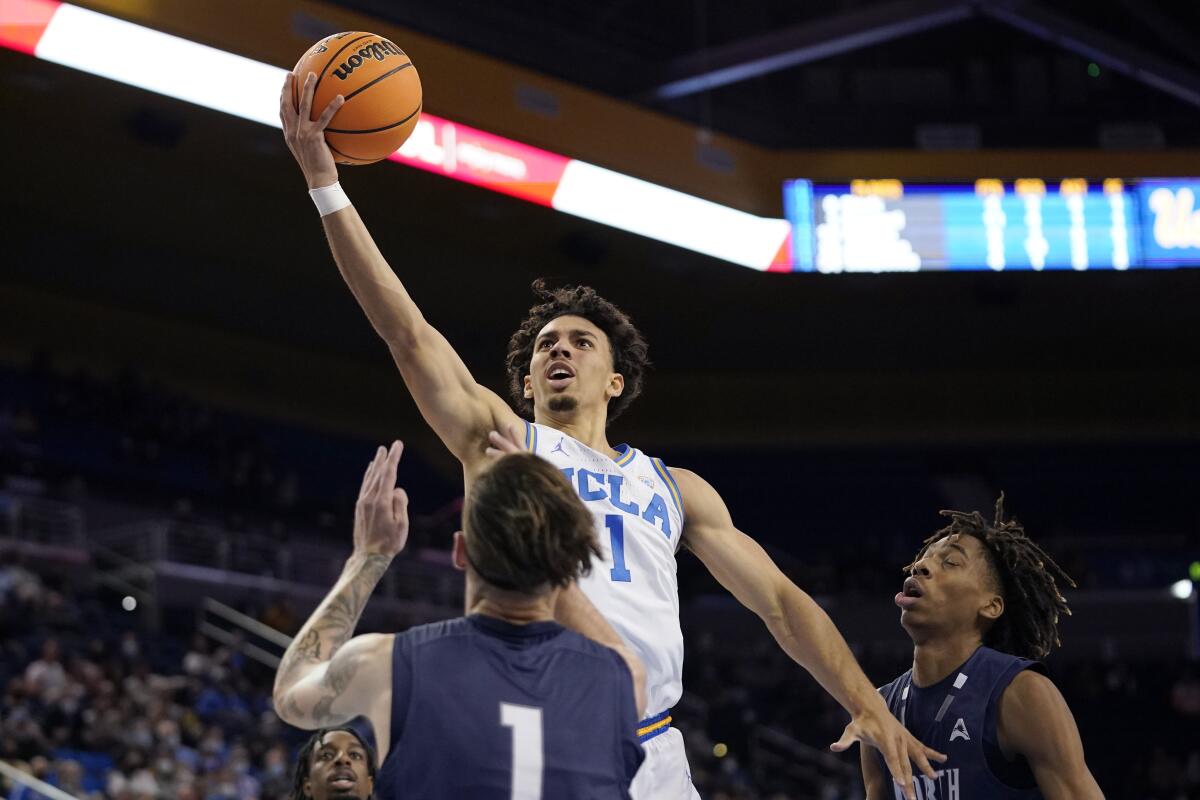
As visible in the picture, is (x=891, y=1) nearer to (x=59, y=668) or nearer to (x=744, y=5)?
(x=744, y=5)

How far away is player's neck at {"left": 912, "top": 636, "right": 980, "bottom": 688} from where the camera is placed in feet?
15.1

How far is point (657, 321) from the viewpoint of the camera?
70.1 ft

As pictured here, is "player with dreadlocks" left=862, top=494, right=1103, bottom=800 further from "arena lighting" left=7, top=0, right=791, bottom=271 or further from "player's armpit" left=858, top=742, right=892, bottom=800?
"arena lighting" left=7, top=0, right=791, bottom=271

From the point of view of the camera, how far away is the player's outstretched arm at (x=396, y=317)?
13.3 ft

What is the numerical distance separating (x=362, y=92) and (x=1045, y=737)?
2729 mm

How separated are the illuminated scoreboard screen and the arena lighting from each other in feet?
1.50

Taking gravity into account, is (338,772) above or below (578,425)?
below

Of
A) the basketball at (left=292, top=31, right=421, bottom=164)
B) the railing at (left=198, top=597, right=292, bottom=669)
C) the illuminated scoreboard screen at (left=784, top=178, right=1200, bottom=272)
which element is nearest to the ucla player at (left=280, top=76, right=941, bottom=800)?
the basketball at (left=292, top=31, right=421, bottom=164)

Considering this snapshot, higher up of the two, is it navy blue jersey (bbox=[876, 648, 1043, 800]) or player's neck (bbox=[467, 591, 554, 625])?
player's neck (bbox=[467, 591, 554, 625])

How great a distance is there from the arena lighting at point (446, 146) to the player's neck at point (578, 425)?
9604mm

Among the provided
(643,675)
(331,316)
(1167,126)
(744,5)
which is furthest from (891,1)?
(643,675)

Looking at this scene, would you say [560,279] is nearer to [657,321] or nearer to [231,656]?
[657,321]

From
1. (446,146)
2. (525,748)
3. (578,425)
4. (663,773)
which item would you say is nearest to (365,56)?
(578,425)

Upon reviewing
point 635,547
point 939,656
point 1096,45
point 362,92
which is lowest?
point 939,656
